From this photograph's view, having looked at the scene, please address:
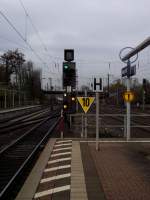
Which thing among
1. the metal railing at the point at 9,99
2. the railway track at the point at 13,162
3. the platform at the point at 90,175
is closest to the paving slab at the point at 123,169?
the platform at the point at 90,175

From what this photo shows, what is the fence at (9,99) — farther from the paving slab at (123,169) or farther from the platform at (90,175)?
the platform at (90,175)

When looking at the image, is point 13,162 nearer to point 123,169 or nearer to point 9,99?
point 123,169

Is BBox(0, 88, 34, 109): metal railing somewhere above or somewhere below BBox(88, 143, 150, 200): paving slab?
above

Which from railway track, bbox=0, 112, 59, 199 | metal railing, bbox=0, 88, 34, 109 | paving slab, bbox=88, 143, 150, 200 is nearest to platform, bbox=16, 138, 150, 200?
paving slab, bbox=88, 143, 150, 200

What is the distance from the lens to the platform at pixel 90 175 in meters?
10.0

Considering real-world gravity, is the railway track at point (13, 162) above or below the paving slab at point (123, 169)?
below

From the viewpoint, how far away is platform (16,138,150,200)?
10.0 m

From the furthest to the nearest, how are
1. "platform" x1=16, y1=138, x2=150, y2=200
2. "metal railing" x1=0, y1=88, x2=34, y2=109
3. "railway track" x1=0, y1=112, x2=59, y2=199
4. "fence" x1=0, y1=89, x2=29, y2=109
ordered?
"fence" x1=0, y1=89, x2=29, y2=109, "metal railing" x1=0, y1=88, x2=34, y2=109, "railway track" x1=0, y1=112, x2=59, y2=199, "platform" x1=16, y1=138, x2=150, y2=200

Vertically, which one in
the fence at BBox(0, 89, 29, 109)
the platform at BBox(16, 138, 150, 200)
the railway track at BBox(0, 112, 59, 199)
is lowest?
the railway track at BBox(0, 112, 59, 199)

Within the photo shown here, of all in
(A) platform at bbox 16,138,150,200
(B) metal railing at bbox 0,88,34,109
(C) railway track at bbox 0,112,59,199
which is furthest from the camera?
(B) metal railing at bbox 0,88,34,109

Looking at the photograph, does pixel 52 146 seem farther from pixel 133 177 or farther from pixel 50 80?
pixel 50 80

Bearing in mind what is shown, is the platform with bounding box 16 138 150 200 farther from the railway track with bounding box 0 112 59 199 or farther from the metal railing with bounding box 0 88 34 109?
the metal railing with bounding box 0 88 34 109

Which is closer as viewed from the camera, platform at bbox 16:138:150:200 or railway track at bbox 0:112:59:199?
platform at bbox 16:138:150:200

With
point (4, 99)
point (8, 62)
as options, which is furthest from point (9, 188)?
point (8, 62)
